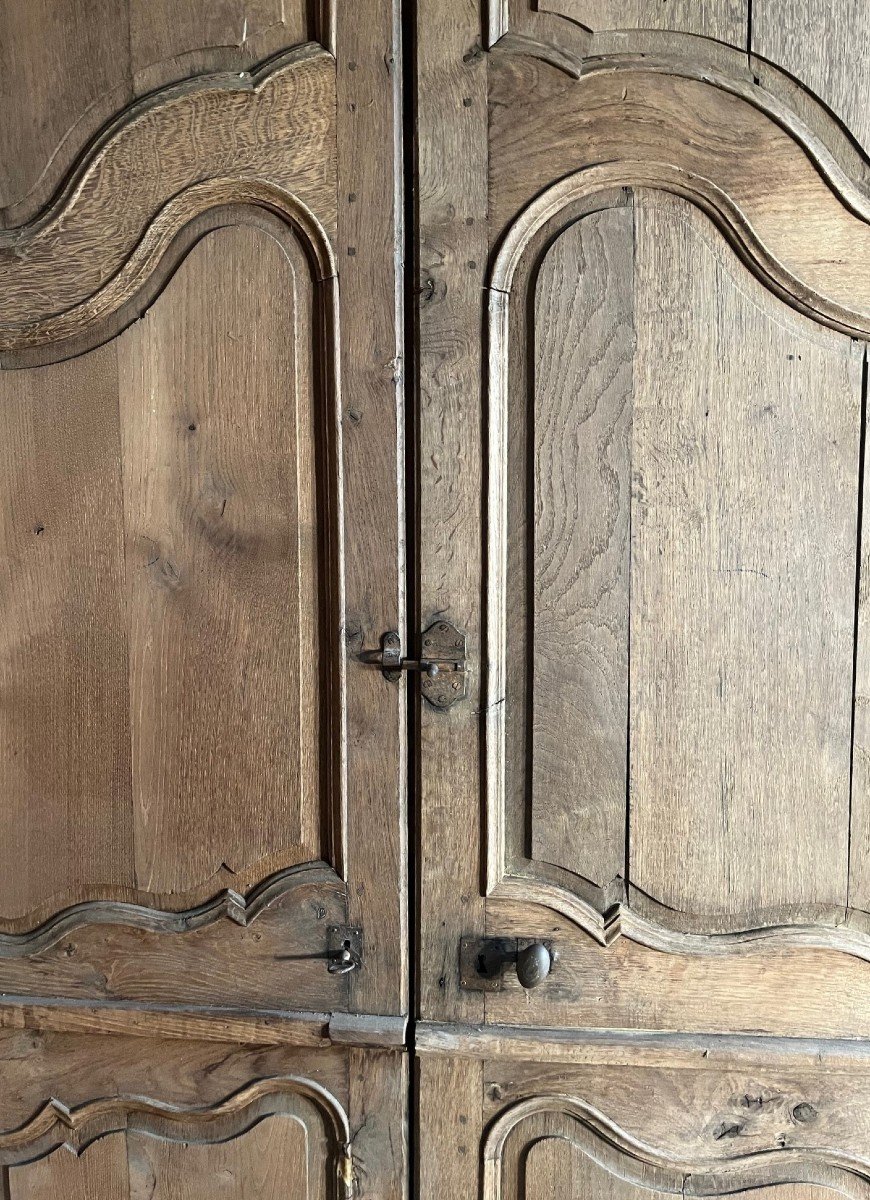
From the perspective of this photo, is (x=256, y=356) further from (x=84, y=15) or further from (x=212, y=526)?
(x=84, y=15)

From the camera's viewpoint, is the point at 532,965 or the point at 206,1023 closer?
the point at 532,965

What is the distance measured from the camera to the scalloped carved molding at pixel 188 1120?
1.12m

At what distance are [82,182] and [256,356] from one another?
26 centimetres

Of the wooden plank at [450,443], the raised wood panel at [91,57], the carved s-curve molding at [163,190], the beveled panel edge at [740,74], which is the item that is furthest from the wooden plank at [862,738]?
the raised wood panel at [91,57]

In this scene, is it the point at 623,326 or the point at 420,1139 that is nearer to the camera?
the point at 623,326

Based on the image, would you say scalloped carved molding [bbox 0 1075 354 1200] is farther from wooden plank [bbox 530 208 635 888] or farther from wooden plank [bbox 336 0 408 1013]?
wooden plank [bbox 530 208 635 888]

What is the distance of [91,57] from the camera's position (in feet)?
3.42

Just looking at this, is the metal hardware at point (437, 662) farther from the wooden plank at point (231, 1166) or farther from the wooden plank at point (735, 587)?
the wooden plank at point (231, 1166)

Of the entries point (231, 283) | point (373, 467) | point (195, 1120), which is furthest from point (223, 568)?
point (195, 1120)

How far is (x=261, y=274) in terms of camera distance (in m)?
1.05

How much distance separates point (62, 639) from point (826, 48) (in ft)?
3.27

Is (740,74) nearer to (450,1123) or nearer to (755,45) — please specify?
(755,45)

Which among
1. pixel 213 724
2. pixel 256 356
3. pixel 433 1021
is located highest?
pixel 256 356

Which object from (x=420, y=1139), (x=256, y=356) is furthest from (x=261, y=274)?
(x=420, y=1139)
